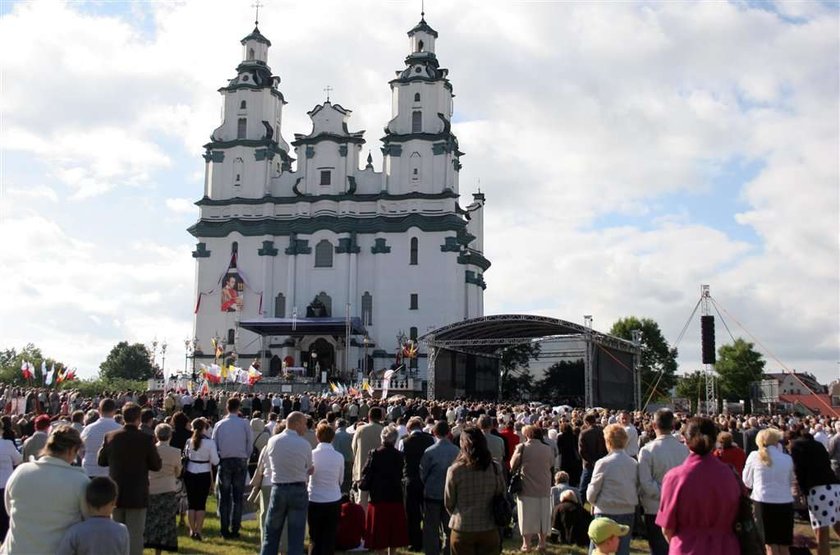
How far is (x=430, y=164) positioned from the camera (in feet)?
200

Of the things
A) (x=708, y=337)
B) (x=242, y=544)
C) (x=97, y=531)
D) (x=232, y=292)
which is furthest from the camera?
(x=232, y=292)

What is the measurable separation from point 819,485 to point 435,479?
470 cm

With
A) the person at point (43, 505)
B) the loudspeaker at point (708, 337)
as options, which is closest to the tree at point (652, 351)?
the loudspeaker at point (708, 337)

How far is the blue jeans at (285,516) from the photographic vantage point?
9.41 m

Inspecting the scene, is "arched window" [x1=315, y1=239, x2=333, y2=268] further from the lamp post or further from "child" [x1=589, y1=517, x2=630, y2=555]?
"child" [x1=589, y1=517, x2=630, y2=555]

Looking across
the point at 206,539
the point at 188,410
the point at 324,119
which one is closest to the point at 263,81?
the point at 324,119

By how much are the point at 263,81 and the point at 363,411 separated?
4325 cm

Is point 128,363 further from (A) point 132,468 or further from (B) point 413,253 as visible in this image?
(A) point 132,468

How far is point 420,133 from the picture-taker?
200 ft

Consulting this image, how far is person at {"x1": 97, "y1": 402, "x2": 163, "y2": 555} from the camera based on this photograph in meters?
8.74

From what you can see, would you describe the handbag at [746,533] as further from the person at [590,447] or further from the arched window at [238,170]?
the arched window at [238,170]

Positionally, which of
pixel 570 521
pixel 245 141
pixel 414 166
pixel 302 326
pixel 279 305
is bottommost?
pixel 570 521

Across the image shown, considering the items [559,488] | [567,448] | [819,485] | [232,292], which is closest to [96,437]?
[559,488]

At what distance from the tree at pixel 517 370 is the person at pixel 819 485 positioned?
44634 mm
